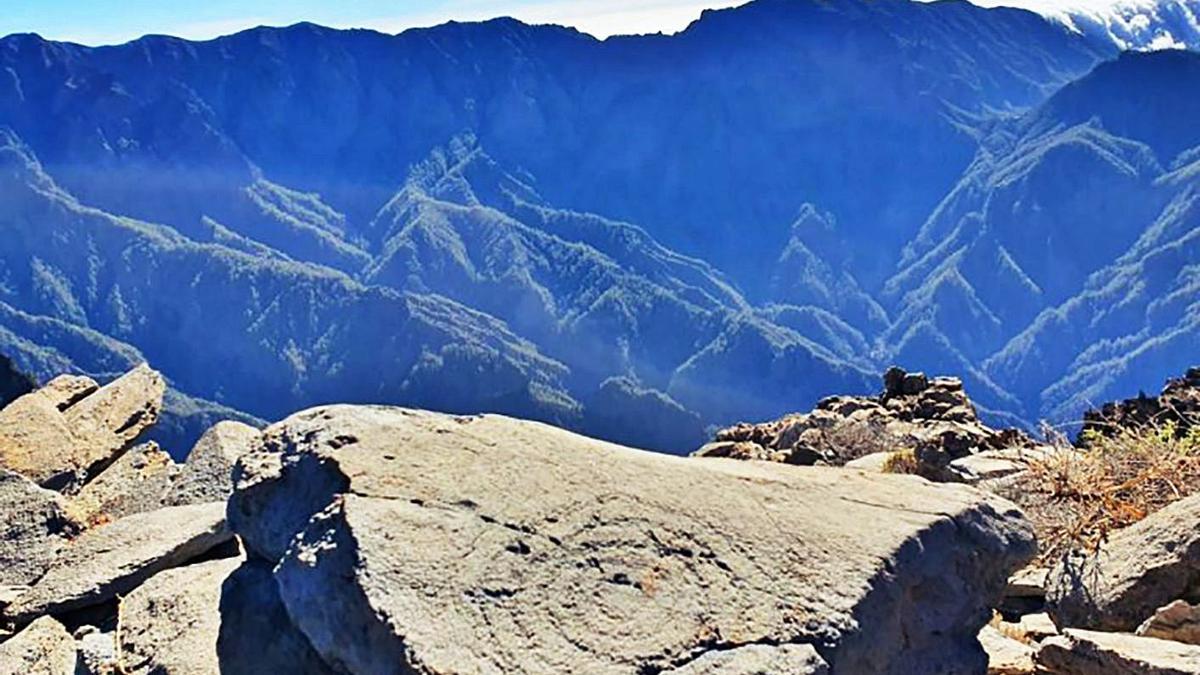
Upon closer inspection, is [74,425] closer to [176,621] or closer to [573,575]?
[176,621]

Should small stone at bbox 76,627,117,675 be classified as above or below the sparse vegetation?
below

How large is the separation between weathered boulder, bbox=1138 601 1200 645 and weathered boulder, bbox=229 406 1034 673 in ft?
2.82

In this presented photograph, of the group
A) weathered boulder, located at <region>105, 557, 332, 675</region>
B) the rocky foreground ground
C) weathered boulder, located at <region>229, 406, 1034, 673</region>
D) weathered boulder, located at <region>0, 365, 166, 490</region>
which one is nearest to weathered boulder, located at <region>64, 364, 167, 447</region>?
weathered boulder, located at <region>0, 365, 166, 490</region>

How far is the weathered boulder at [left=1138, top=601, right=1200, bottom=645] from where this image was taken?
6.33 metres

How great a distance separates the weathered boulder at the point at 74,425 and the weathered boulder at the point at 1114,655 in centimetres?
836

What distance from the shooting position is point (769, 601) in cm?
528

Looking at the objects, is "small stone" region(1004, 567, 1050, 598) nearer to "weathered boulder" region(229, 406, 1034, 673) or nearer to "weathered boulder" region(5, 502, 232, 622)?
"weathered boulder" region(229, 406, 1034, 673)

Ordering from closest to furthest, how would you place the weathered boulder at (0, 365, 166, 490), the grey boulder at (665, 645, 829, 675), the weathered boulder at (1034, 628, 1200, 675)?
the grey boulder at (665, 645, 829, 675)
the weathered boulder at (1034, 628, 1200, 675)
the weathered boulder at (0, 365, 166, 490)

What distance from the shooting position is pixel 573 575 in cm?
533

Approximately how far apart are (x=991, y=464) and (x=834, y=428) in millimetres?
4534

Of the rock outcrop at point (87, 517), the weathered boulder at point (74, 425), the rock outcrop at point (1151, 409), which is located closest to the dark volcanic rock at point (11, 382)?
the weathered boulder at point (74, 425)

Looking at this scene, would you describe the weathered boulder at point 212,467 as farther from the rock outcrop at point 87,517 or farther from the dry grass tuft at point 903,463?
the dry grass tuft at point 903,463

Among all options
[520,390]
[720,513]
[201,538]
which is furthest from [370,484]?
[520,390]

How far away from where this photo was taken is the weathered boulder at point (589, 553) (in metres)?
5.05
